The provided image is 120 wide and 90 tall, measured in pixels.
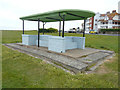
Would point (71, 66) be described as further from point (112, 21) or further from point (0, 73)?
point (112, 21)

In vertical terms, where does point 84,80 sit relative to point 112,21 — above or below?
below

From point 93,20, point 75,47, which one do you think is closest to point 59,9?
point 75,47

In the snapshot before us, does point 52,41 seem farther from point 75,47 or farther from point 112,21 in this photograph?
point 112,21

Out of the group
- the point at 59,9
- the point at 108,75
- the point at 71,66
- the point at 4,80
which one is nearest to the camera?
the point at 4,80

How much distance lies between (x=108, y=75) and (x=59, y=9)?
447cm

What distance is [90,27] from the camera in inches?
2121

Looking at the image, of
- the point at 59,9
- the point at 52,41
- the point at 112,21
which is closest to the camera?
the point at 59,9

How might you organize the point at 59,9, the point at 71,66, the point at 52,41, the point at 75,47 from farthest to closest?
the point at 75,47 → the point at 52,41 → the point at 59,9 → the point at 71,66

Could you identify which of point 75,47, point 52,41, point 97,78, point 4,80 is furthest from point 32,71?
point 75,47

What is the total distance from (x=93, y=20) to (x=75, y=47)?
47142 millimetres

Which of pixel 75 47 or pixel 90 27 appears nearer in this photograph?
pixel 75 47

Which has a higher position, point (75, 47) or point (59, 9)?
point (59, 9)

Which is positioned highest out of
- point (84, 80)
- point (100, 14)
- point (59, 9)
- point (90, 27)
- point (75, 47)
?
point (100, 14)

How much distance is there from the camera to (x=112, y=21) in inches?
1770
